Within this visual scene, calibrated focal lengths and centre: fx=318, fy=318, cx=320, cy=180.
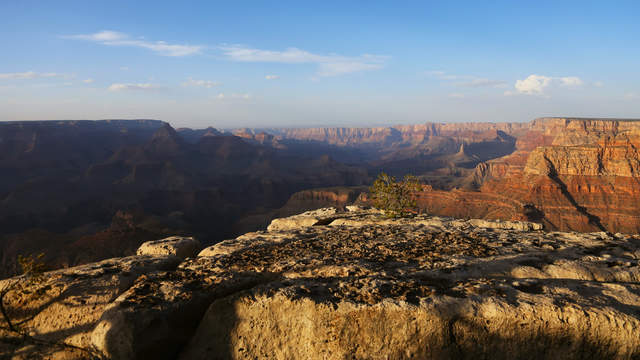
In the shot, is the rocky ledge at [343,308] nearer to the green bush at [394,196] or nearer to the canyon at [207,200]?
the green bush at [394,196]

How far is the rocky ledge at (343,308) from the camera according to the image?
7.15 meters

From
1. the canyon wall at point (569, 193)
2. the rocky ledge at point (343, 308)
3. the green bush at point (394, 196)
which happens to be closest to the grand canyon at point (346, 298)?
the rocky ledge at point (343, 308)

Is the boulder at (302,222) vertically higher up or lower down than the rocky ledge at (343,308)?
lower down

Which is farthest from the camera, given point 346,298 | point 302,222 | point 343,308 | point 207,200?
point 207,200

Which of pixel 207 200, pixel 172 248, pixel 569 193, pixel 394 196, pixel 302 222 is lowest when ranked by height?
pixel 207 200

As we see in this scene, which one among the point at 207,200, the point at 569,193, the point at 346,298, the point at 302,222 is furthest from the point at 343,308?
the point at 207,200

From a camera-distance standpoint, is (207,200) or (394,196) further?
(207,200)

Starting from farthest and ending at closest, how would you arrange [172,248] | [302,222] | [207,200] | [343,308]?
[207,200] < [302,222] < [172,248] < [343,308]

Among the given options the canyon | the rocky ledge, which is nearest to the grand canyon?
the rocky ledge

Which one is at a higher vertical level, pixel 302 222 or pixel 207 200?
pixel 302 222

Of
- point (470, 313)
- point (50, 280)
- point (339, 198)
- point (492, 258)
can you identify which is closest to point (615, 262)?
point (492, 258)

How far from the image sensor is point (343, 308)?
7.60 meters

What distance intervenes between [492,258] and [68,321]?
13.0 metres

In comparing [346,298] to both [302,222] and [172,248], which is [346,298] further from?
[302,222]
